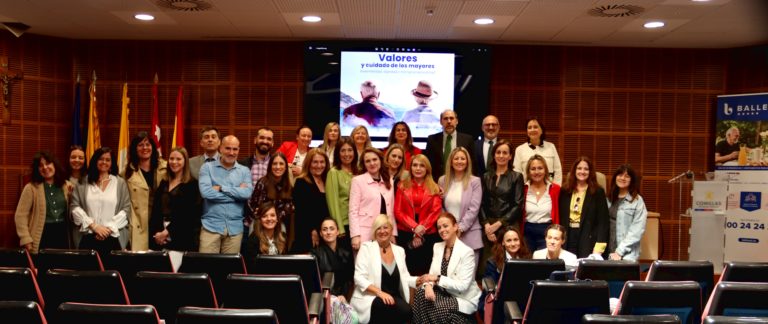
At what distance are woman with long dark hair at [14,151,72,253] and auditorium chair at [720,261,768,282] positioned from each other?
526 cm

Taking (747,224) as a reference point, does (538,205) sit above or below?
above

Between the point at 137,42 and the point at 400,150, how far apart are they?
4944 millimetres

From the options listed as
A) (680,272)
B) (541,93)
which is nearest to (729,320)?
(680,272)

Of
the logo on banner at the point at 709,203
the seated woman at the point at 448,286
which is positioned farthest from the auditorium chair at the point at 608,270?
the logo on banner at the point at 709,203

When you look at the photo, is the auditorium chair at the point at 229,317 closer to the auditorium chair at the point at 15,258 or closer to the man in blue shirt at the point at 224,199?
the auditorium chair at the point at 15,258

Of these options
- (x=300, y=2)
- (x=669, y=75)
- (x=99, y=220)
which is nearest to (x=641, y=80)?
(x=669, y=75)

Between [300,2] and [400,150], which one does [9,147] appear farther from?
[400,150]

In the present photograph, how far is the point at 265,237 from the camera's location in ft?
17.3

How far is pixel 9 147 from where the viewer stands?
848 centimetres

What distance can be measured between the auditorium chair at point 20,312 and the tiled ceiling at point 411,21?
453cm

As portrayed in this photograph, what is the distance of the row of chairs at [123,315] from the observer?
8.79ft

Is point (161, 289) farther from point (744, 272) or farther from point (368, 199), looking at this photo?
point (744, 272)

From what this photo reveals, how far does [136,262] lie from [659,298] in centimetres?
311

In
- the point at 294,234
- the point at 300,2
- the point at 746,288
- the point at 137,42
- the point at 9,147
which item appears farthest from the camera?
the point at 137,42
